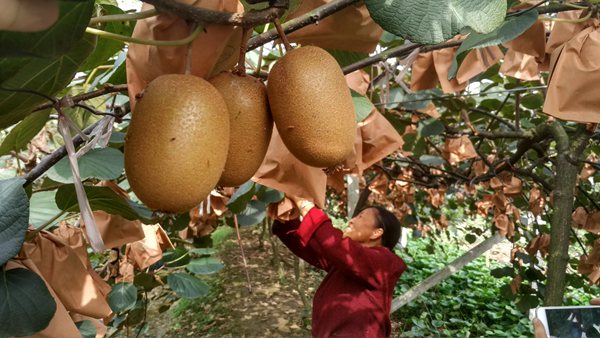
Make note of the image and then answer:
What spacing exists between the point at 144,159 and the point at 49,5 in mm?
187

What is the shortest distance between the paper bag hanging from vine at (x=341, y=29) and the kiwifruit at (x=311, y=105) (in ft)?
0.63

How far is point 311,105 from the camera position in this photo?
0.56 meters

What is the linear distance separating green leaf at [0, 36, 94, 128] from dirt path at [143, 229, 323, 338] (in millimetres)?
4147

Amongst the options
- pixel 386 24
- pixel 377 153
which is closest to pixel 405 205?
pixel 377 153

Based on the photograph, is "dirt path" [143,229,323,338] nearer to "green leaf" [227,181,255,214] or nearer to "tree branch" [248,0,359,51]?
"green leaf" [227,181,255,214]

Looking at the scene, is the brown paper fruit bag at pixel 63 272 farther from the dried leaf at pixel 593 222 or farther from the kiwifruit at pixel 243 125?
the dried leaf at pixel 593 222

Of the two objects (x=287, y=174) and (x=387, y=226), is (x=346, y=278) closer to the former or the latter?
(x=387, y=226)

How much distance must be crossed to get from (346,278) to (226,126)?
6.67ft

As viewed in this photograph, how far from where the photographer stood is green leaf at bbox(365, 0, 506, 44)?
0.56 metres

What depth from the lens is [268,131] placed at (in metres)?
0.60

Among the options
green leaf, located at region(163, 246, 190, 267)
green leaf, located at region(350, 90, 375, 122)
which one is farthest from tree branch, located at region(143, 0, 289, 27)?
green leaf, located at region(163, 246, 190, 267)

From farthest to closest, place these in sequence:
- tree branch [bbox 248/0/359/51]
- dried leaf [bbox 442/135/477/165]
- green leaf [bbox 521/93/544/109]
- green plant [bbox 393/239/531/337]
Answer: green plant [bbox 393/239/531/337]
dried leaf [bbox 442/135/477/165]
green leaf [bbox 521/93/544/109]
tree branch [bbox 248/0/359/51]

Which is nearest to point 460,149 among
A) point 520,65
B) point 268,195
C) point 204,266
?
point 268,195

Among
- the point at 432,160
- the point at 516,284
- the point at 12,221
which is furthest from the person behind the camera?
the point at 516,284
